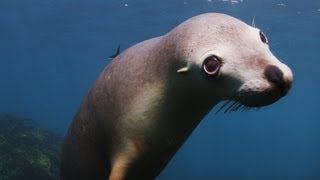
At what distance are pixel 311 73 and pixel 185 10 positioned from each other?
2225cm

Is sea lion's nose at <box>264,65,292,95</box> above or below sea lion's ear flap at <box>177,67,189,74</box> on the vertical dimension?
above

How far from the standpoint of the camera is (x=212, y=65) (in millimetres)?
2564

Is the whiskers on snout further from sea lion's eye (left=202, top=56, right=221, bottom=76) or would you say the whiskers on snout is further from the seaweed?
the seaweed

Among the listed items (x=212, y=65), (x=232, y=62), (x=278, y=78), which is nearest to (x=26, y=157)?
(x=212, y=65)

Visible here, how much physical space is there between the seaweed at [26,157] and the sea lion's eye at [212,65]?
8368mm

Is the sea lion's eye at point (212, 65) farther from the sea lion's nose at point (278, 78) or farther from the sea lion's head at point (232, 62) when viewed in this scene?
the sea lion's nose at point (278, 78)

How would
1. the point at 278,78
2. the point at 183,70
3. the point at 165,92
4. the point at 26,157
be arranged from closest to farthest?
the point at 278,78 → the point at 183,70 → the point at 165,92 → the point at 26,157

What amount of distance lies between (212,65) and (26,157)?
9514 millimetres

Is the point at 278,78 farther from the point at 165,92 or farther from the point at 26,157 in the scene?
the point at 26,157

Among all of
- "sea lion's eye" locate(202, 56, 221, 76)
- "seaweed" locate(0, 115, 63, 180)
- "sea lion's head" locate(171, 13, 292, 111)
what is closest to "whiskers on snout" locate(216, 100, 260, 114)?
"sea lion's head" locate(171, 13, 292, 111)

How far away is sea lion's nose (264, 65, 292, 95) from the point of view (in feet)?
7.64

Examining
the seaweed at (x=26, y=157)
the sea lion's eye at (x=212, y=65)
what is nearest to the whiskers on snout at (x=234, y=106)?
the sea lion's eye at (x=212, y=65)

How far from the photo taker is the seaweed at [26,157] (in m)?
10.2

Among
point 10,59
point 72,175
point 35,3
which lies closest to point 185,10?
point 35,3
